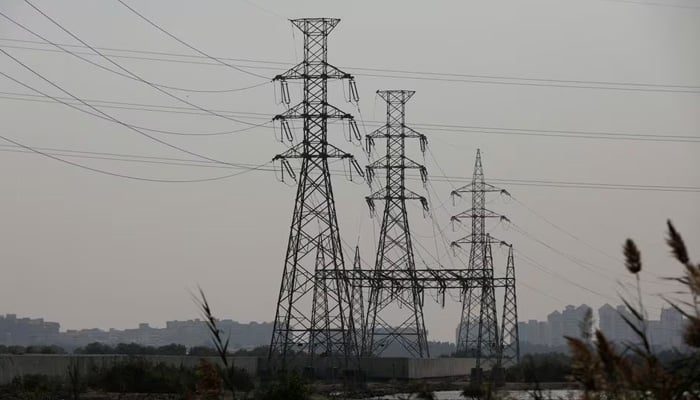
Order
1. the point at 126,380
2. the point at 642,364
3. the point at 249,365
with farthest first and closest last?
the point at 249,365 → the point at 126,380 → the point at 642,364

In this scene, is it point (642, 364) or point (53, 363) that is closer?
point (642, 364)

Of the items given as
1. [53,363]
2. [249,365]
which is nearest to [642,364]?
[53,363]

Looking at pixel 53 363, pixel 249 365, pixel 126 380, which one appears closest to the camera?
pixel 53 363

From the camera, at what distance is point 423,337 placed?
253 feet

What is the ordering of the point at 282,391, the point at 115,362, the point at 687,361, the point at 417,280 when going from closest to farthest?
1. the point at 687,361
2. the point at 282,391
3. the point at 115,362
4. the point at 417,280

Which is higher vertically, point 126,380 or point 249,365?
point 249,365

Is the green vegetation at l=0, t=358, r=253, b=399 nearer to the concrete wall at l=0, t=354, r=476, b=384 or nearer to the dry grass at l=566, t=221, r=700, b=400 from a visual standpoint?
the concrete wall at l=0, t=354, r=476, b=384

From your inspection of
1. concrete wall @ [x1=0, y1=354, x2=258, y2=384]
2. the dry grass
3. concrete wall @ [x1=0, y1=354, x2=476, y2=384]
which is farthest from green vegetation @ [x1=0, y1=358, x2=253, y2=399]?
the dry grass

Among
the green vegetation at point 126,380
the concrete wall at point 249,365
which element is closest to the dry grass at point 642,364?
the green vegetation at point 126,380

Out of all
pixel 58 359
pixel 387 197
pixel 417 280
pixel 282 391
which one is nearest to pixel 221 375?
pixel 282 391

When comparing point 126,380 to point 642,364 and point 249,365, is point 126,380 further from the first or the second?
point 642,364

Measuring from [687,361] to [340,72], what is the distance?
50596 millimetres

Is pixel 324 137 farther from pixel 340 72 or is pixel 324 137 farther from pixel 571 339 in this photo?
pixel 571 339

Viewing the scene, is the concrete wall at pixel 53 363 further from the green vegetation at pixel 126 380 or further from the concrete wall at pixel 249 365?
the green vegetation at pixel 126 380
